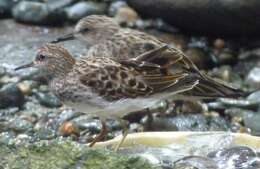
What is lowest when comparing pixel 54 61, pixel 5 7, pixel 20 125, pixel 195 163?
pixel 20 125

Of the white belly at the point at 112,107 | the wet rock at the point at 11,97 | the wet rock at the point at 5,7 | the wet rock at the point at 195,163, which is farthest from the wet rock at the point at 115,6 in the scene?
the wet rock at the point at 195,163

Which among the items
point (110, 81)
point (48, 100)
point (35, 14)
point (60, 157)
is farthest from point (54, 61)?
point (35, 14)

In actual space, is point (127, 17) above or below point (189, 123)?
above

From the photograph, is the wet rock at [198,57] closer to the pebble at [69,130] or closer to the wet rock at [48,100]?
the wet rock at [48,100]

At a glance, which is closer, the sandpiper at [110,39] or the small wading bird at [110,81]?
the small wading bird at [110,81]

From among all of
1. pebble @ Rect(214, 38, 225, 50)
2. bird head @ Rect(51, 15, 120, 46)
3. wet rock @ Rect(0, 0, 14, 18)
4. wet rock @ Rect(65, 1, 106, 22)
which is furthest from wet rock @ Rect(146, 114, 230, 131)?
wet rock @ Rect(0, 0, 14, 18)

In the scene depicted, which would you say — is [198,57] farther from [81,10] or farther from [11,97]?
[11,97]

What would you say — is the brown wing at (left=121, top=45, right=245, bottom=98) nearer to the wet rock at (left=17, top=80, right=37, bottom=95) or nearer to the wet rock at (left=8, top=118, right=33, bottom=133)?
the wet rock at (left=8, top=118, right=33, bottom=133)
